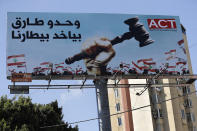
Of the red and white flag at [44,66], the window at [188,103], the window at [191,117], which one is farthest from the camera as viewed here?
the window at [188,103]

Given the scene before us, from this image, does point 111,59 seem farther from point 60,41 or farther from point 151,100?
point 151,100

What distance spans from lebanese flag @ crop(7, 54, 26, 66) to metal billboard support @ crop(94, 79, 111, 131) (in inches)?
184

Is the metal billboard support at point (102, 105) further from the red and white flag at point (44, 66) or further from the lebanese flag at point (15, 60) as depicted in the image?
the lebanese flag at point (15, 60)

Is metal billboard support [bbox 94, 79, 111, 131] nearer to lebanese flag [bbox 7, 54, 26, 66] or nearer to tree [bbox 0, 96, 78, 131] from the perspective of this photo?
tree [bbox 0, 96, 78, 131]

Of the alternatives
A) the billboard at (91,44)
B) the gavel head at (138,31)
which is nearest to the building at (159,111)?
the billboard at (91,44)

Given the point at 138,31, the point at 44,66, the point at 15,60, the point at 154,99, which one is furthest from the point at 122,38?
the point at 154,99

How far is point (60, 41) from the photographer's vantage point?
21.4 meters

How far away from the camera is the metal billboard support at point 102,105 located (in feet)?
65.5

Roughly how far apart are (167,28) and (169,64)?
2.72 meters

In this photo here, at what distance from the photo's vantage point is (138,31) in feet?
75.5

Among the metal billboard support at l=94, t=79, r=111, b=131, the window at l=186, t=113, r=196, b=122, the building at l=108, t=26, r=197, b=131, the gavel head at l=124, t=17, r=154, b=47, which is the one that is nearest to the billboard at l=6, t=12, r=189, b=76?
the gavel head at l=124, t=17, r=154, b=47

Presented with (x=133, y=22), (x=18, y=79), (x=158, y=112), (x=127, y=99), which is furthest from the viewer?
(x=127, y=99)

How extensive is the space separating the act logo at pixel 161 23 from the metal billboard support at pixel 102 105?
5276 mm

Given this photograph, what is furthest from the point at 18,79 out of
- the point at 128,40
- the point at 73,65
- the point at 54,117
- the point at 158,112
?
the point at 158,112
